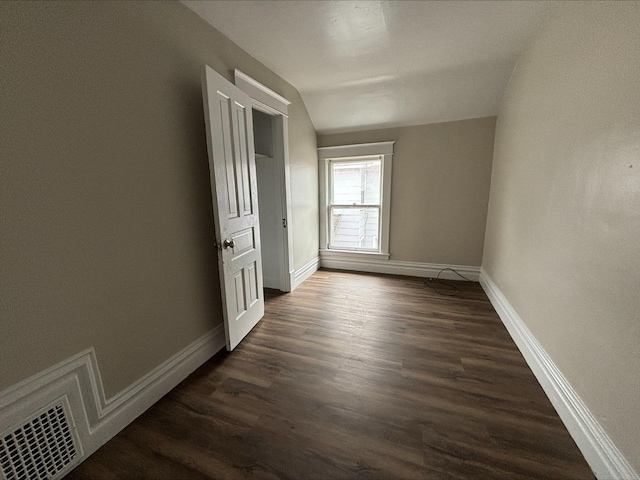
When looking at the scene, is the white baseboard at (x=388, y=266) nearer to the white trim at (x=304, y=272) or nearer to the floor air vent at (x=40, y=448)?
the white trim at (x=304, y=272)

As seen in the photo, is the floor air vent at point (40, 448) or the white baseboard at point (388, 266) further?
the white baseboard at point (388, 266)

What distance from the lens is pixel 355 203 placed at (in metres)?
3.79

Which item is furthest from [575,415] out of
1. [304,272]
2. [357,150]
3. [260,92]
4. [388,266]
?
[357,150]

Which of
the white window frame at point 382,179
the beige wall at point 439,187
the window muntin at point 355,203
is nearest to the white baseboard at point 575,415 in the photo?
the beige wall at point 439,187

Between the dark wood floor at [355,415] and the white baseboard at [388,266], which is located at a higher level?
the white baseboard at [388,266]

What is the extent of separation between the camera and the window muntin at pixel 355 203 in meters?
3.67

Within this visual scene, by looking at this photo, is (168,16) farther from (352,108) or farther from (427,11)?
(352,108)

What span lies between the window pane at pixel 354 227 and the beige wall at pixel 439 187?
0.29 m

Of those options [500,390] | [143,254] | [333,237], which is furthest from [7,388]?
[333,237]

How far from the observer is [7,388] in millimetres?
931

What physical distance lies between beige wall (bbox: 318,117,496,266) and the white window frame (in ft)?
0.29

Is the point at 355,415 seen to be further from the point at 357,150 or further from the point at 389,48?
the point at 357,150

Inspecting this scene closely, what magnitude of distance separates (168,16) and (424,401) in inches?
110

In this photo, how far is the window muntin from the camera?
367 cm
